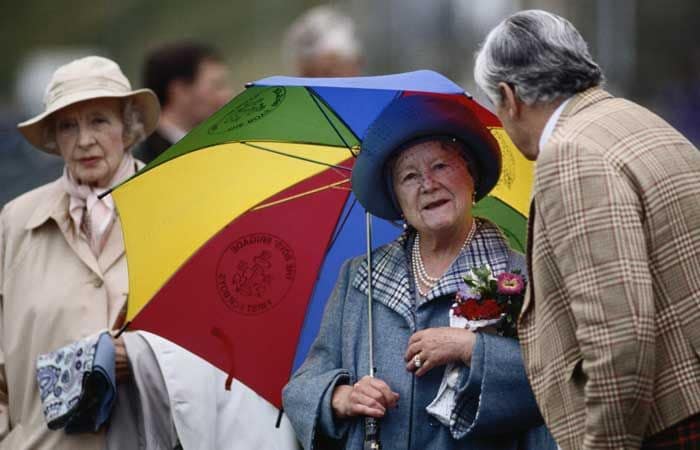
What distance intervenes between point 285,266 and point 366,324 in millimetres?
470

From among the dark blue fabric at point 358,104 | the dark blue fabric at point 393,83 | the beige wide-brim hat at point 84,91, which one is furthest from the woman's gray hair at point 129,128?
the dark blue fabric at point 393,83

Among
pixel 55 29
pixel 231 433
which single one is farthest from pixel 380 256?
pixel 55 29

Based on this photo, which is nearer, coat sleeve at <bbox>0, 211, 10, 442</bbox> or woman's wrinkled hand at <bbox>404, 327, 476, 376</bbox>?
woman's wrinkled hand at <bbox>404, 327, 476, 376</bbox>

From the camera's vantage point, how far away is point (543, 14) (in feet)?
13.5

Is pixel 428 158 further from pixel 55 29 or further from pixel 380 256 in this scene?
pixel 55 29

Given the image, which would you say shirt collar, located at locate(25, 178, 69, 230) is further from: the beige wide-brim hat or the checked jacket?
the checked jacket

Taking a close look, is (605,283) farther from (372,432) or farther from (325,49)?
(325,49)

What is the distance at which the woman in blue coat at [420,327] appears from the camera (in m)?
4.45

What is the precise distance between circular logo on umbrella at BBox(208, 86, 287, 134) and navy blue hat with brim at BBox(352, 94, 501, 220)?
306 mm

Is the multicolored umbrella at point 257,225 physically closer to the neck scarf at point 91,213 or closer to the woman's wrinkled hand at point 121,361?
A: the woman's wrinkled hand at point 121,361

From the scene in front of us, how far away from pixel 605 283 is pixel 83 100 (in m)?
2.66

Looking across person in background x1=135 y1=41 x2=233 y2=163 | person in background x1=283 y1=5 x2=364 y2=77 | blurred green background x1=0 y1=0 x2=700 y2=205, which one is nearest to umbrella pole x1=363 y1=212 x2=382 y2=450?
person in background x1=135 y1=41 x2=233 y2=163

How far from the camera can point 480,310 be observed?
450 cm

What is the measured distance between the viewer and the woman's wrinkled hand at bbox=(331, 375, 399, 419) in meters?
4.51
